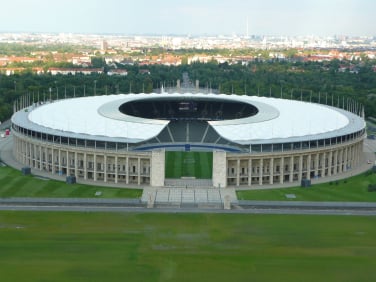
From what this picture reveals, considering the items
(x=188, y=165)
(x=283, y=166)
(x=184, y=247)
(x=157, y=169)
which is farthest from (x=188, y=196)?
(x=184, y=247)

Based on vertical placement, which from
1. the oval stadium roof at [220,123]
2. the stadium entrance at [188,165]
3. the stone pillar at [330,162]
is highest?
the oval stadium roof at [220,123]

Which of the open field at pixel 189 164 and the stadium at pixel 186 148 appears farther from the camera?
the open field at pixel 189 164

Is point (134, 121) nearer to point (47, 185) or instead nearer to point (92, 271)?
point (47, 185)

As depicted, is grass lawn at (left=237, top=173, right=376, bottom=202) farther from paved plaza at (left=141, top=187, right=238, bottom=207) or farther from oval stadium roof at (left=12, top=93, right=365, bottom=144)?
oval stadium roof at (left=12, top=93, right=365, bottom=144)

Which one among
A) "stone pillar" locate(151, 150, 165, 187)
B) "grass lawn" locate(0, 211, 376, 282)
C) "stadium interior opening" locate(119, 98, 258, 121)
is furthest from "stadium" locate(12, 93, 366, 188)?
"stadium interior opening" locate(119, 98, 258, 121)

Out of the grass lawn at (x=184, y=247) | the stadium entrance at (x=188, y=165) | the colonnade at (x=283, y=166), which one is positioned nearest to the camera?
the grass lawn at (x=184, y=247)

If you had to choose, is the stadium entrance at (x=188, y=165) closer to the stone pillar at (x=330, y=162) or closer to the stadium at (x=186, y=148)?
the stadium at (x=186, y=148)

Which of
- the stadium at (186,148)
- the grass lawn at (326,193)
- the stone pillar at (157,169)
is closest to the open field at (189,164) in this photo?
the stadium at (186,148)

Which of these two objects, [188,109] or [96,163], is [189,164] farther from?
[188,109]

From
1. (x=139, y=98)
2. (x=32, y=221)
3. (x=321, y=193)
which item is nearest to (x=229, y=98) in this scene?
(x=139, y=98)
